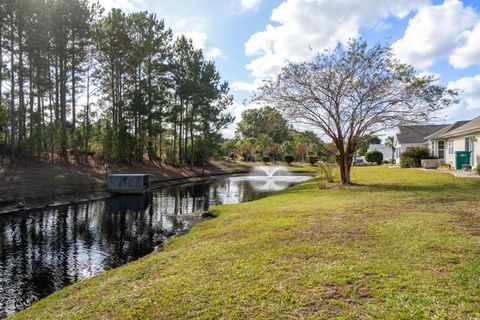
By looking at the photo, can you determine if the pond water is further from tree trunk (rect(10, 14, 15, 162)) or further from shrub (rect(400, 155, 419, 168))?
shrub (rect(400, 155, 419, 168))

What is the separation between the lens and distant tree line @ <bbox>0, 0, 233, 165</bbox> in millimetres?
25328

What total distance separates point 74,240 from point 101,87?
1064 inches

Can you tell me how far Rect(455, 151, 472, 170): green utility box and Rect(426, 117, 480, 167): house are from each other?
0.23m

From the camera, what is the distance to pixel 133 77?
1426 inches

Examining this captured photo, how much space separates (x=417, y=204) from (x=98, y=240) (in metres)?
12.1

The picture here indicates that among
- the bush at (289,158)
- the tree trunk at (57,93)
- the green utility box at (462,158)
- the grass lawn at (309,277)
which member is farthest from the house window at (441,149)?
the tree trunk at (57,93)

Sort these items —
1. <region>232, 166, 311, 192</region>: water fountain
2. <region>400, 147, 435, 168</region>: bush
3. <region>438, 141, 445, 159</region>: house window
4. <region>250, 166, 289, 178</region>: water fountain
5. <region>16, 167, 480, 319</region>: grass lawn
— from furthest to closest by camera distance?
1. <region>250, 166, 289, 178</region>: water fountain
2. <region>438, 141, 445, 159</region>: house window
3. <region>400, 147, 435, 168</region>: bush
4. <region>232, 166, 311, 192</region>: water fountain
5. <region>16, 167, 480, 319</region>: grass lawn

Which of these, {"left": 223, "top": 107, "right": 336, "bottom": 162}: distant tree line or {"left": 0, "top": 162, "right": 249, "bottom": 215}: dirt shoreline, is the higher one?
{"left": 223, "top": 107, "right": 336, "bottom": 162}: distant tree line

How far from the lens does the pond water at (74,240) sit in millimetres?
7926

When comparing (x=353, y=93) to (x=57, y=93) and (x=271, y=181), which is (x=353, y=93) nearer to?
(x=271, y=181)

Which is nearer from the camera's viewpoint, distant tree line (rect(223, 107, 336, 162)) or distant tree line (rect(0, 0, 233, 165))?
distant tree line (rect(0, 0, 233, 165))

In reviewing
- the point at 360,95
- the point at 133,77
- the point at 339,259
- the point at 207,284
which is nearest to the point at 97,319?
the point at 207,284

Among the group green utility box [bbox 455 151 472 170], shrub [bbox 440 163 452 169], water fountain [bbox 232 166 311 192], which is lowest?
water fountain [bbox 232 166 311 192]

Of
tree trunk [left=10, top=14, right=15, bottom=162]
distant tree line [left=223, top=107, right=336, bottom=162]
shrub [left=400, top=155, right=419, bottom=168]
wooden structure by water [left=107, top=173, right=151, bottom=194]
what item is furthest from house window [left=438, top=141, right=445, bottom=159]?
tree trunk [left=10, top=14, right=15, bottom=162]
